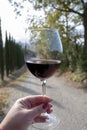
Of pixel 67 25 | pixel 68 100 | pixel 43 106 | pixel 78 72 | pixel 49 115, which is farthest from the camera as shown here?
pixel 67 25

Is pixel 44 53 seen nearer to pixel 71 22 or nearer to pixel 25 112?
pixel 25 112

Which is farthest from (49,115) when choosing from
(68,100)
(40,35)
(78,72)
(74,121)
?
(78,72)

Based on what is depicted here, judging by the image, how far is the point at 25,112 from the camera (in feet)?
6.00

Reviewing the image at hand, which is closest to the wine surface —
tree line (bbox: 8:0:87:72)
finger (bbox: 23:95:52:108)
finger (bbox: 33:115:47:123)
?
finger (bbox: 23:95:52:108)

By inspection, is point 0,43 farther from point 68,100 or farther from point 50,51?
point 50,51

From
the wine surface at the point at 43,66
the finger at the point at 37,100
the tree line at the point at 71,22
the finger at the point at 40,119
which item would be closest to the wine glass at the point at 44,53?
the wine surface at the point at 43,66

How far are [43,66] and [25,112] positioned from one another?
28 cm

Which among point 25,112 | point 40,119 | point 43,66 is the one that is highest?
point 43,66

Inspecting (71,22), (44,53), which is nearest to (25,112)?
(44,53)

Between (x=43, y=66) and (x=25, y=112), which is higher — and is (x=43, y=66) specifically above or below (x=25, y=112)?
above

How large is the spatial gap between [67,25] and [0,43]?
6.18 metres

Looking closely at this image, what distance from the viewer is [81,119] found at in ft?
26.0

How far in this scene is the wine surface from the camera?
1.94m

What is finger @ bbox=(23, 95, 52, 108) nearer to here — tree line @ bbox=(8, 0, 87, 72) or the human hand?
the human hand
